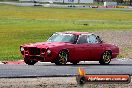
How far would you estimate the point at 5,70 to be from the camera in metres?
18.6

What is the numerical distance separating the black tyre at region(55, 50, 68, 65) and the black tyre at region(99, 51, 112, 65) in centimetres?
194

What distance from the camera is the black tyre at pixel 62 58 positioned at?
832 inches

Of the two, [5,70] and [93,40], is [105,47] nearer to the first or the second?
[93,40]

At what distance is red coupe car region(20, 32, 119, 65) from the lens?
21.0m

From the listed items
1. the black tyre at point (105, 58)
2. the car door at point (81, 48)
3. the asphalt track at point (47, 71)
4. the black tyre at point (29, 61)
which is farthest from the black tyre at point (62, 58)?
the black tyre at point (105, 58)

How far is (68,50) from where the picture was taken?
70.9 ft

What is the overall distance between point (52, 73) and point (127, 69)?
3.57 m

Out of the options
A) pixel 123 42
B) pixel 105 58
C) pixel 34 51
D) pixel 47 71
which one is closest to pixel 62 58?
pixel 34 51

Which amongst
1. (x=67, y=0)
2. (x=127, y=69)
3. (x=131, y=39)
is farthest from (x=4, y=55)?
(x=67, y=0)

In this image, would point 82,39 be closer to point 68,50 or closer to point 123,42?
point 68,50

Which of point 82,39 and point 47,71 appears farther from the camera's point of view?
point 82,39

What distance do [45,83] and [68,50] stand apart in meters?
6.62

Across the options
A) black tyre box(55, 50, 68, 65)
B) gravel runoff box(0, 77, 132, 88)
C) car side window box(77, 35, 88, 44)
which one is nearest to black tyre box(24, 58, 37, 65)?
black tyre box(55, 50, 68, 65)

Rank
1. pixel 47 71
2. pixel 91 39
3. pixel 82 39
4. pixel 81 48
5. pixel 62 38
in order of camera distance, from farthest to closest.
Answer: pixel 91 39
pixel 82 39
pixel 62 38
pixel 81 48
pixel 47 71
